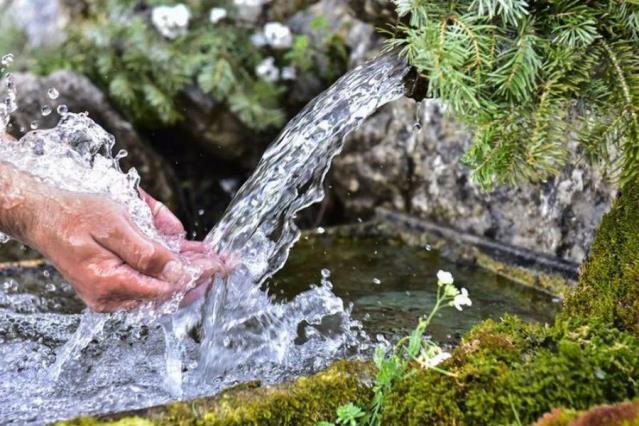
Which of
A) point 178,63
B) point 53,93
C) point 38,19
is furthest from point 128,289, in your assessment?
point 38,19

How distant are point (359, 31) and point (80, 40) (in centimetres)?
203

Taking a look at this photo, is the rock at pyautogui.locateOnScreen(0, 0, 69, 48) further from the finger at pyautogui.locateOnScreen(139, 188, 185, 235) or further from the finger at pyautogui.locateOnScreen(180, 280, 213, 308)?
the finger at pyautogui.locateOnScreen(180, 280, 213, 308)

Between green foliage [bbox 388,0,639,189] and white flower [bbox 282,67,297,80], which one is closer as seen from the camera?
green foliage [bbox 388,0,639,189]

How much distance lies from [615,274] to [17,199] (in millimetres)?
1551

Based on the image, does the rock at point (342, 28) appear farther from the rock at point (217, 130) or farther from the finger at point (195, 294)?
the finger at point (195, 294)

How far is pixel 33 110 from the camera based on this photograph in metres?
4.73

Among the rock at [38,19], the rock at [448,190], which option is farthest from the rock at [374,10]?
Result: the rock at [38,19]

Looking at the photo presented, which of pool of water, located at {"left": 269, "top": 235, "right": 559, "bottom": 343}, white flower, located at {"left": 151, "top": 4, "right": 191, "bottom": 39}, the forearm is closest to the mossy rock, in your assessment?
the forearm

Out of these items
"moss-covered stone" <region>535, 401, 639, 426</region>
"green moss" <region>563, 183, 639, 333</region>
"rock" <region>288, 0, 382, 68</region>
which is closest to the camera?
"moss-covered stone" <region>535, 401, 639, 426</region>

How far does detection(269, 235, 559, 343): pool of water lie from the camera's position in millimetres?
2755

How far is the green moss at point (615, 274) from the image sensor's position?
→ 5.74 ft

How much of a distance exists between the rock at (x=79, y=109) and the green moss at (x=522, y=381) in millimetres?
3547

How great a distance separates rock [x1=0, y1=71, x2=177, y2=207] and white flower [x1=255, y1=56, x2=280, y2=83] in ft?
3.03

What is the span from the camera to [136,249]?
180 cm
